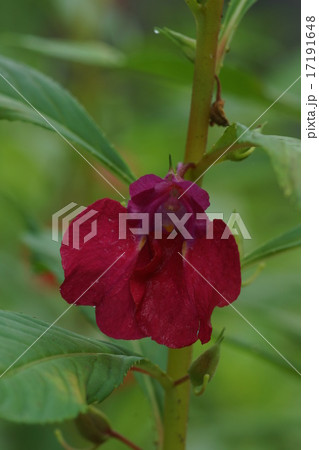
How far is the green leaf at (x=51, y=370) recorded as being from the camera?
0.56 metres

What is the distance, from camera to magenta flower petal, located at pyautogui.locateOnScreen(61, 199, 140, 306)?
0.68 metres

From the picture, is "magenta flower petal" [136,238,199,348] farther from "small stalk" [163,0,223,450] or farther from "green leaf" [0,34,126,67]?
"green leaf" [0,34,126,67]

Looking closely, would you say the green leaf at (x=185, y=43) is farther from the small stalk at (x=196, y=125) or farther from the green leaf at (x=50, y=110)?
the green leaf at (x=50, y=110)

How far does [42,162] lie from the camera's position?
7.16 ft

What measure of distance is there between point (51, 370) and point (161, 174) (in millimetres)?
1257

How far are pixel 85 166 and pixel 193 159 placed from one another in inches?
42.4

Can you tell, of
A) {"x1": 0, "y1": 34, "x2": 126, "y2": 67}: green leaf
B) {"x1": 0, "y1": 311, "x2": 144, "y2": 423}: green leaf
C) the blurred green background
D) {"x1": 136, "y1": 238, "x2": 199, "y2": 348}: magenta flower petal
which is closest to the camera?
{"x1": 0, "y1": 311, "x2": 144, "y2": 423}: green leaf

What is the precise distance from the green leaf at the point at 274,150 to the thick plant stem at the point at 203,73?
0.18ft

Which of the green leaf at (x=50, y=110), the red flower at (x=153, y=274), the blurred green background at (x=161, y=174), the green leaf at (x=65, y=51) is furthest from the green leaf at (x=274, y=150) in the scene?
the green leaf at (x=65, y=51)

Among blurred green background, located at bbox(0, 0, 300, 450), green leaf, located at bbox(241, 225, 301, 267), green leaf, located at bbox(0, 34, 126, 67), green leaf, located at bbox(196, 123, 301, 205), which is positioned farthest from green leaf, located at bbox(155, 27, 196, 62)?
green leaf, located at bbox(0, 34, 126, 67)

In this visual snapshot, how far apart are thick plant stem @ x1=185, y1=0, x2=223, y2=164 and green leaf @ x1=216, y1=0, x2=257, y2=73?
0.04 meters

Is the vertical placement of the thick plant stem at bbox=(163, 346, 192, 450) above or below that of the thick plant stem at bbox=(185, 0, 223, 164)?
below

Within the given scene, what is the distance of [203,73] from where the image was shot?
0.73 metres

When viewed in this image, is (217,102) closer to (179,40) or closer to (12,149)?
(179,40)
